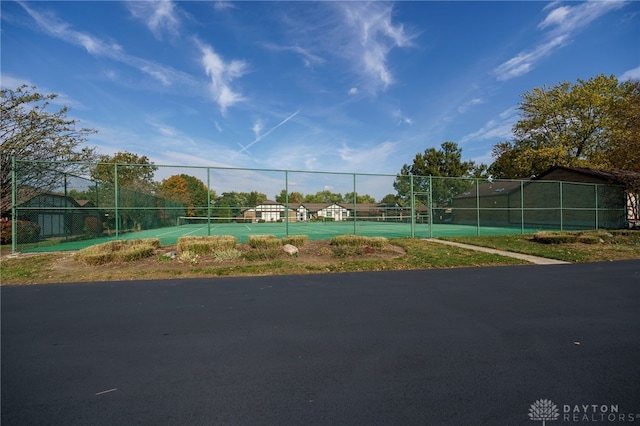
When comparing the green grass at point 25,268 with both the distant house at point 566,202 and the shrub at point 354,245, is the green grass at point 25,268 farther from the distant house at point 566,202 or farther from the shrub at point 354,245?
the distant house at point 566,202

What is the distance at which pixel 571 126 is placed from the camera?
2808 cm

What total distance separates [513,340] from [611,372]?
797 millimetres

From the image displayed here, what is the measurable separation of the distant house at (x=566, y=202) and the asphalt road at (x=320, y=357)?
11567 millimetres

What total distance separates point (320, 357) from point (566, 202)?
76.8ft

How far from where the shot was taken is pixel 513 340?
323 cm

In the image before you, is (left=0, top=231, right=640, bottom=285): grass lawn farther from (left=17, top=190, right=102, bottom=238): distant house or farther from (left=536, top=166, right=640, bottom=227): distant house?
(left=536, top=166, right=640, bottom=227): distant house

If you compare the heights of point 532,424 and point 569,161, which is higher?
point 569,161

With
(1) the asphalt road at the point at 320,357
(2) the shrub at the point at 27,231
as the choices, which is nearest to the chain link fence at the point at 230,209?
(2) the shrub at the point at 27,231

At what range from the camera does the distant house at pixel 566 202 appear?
17.7 metres

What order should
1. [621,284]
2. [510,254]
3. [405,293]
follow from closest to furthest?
[405,293] < [621,284] < [510,254]

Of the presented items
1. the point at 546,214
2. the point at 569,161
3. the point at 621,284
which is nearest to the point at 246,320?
the point at 621,284

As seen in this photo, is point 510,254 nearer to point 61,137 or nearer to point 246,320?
point 246,320

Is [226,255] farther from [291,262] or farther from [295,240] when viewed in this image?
[295,240]

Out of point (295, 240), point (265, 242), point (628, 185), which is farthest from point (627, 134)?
point (265, 242)
